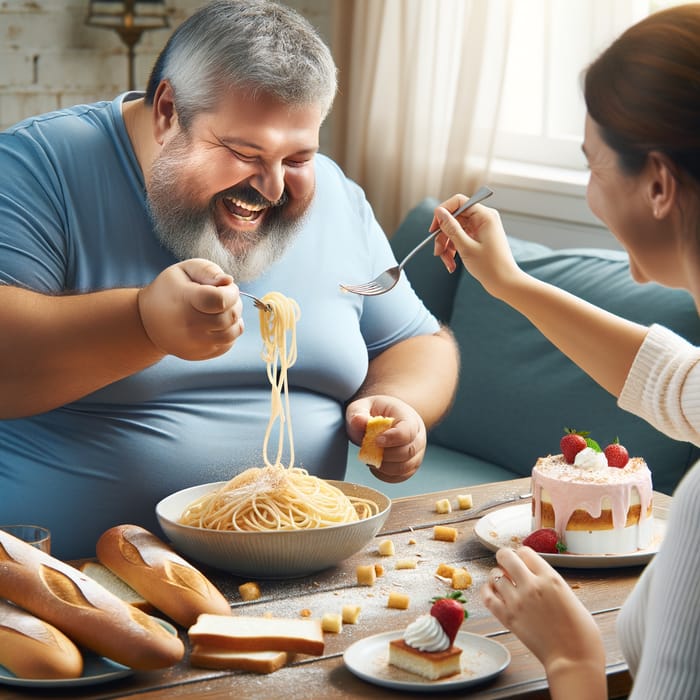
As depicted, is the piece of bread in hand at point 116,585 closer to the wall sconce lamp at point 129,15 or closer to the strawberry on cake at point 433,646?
the strawberry on cake at point 433,646

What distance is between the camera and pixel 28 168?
191 centimetres

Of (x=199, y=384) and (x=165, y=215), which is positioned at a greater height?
(x=165, y=215)

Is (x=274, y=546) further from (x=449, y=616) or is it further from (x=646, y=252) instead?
(x=646, y=252)

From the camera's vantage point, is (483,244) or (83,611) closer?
(83,611)

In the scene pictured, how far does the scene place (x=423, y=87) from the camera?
155 inches

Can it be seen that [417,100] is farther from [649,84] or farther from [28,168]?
A: [649,84]

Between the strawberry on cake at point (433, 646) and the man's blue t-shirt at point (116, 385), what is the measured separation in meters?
0.68

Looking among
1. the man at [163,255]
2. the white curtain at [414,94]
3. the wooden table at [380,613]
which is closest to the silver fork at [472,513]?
the wooden table at [380,613]

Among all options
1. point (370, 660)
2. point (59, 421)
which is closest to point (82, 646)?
point (370, 660)

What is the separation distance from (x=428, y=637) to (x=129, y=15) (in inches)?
128

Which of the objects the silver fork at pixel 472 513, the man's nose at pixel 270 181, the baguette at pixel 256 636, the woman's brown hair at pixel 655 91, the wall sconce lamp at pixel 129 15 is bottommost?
the silver fork at pixel 472 513

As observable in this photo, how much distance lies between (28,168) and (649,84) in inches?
43.6

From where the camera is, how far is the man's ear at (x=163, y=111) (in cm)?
196

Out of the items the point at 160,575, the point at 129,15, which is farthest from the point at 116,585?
the point at 129,15
